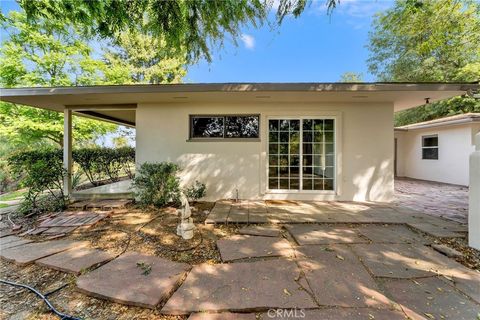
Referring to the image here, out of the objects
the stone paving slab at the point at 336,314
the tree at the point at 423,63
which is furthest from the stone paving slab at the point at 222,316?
the tree at the point at 423,63

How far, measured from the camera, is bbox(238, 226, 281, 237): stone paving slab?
3.56 metres

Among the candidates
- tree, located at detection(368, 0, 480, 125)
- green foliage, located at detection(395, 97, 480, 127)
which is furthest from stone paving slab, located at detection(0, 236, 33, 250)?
green foliage, located at detection(395, 97, 480, 127)

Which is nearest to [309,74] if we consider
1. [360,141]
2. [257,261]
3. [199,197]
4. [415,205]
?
[360,141]

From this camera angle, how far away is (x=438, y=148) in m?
9.43

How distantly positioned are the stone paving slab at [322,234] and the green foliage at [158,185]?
109 inches

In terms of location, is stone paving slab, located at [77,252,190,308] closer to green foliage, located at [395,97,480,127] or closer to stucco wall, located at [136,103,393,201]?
stucco wall, located at [136,103,393,201]

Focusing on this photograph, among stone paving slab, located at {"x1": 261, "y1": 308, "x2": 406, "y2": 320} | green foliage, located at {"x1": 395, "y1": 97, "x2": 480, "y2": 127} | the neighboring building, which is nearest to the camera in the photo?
stone paving slab, located at {"x1": 261, "y1": 308, "x2": 406, "y2": 320}

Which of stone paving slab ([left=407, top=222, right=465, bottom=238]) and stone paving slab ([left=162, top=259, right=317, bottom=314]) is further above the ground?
stone paving slab ([left=407, top=222, right=465, bottom=238])

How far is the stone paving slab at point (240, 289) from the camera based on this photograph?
1918mm

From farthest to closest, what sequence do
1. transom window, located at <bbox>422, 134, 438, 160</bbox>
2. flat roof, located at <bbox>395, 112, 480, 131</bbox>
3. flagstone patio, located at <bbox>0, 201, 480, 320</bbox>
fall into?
transom window, located at <bbox>422, 134, 438, 160</bbox> → flat roof, located at <bbox>395, 112, 480, 131</bbox> → flagstone patio, located at <bbox>0, 201, 480, 320</bbox>

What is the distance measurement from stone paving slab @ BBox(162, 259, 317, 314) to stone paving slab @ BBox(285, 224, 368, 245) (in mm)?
828

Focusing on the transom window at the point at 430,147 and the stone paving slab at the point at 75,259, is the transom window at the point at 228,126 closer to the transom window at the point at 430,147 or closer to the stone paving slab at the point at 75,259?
the stone paving slab at the point at 75,259

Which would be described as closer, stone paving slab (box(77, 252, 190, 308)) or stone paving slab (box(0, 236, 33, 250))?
stone paving slab (box(77, 252, 190, 308))

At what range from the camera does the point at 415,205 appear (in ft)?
17.7
